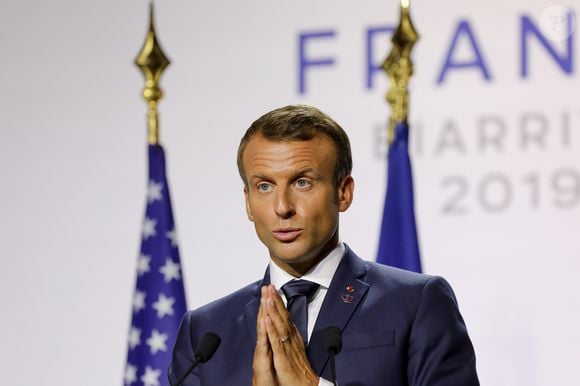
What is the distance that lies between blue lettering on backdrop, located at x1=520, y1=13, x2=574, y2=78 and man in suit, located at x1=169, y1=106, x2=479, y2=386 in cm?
257

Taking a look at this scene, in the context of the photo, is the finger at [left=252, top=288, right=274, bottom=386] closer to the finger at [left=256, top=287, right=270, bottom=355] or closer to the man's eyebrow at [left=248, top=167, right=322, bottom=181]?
the finger at [left=256, top=287, right=270, bottom=355]

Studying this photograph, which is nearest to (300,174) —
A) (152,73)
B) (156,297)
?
(156,297)

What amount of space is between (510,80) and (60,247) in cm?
235

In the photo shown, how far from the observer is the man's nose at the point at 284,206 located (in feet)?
7.97

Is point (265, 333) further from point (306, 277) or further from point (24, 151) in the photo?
point (24, 151)

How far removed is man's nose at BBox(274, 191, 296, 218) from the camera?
7.97 feet

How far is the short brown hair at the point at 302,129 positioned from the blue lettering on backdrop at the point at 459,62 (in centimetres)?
259

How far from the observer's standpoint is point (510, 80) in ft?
16.3

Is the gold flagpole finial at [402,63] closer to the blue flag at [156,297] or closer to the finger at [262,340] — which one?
the blue flag at [156,297]

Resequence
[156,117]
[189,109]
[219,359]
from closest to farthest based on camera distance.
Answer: [219,359], [156,117], [189,109]

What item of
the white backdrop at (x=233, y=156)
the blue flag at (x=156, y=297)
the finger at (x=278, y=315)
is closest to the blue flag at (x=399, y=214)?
the white backdrop at (x=233, y=156)

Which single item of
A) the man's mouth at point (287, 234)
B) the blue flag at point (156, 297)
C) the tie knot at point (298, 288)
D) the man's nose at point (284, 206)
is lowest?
the blue flag at point (156, 297)

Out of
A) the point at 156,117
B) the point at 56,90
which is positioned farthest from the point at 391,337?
the point at 56,90

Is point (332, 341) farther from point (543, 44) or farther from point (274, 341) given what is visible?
point (543, 44)
